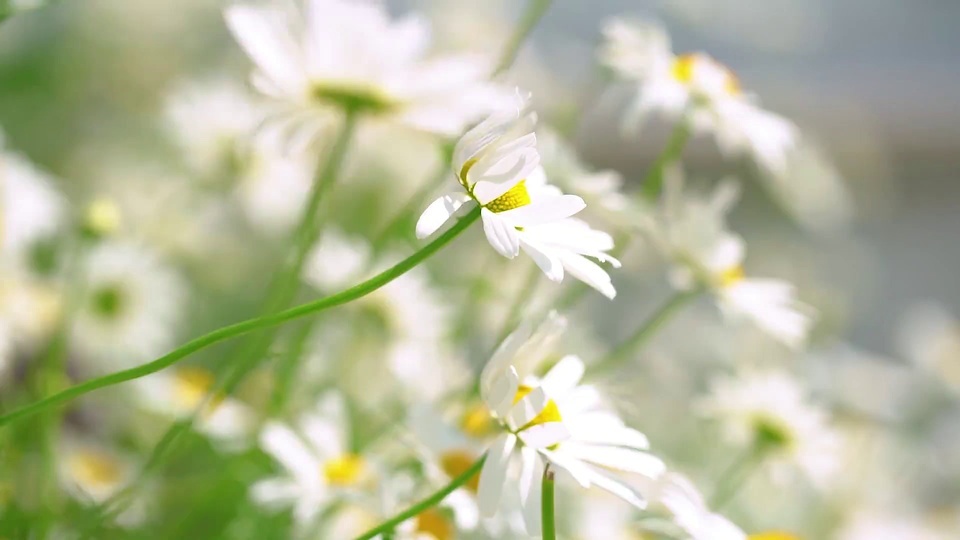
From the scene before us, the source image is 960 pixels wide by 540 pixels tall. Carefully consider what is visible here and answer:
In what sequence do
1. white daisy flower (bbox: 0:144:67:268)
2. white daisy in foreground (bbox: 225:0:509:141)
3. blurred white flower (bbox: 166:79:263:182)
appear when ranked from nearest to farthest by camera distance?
white daisy in foreground (bbox: 225:0:509:141), white daisy flower (bbox: 0:144:67:268), blurred white flower (bbox: 166:79:263:182)

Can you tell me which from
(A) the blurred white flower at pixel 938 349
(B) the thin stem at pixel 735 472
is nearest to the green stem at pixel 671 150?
(B) the thin stem at pixel 735 472

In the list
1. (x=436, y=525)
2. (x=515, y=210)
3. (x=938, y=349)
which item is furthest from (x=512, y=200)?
(x=938, y=349)

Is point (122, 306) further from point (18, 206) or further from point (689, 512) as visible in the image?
point (689, 512)

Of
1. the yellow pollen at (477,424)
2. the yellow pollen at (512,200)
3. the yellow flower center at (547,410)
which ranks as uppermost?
the yellow pollen at (477,424)

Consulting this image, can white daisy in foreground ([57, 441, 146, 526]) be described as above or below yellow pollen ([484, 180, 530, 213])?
above

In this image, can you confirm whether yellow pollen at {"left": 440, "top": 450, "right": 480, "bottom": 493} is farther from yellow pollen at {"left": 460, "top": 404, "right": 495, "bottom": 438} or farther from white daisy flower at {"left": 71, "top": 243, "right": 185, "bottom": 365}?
white daisy flower at {"left": 71, "top": 243, "right": 185, "bottom": 365}

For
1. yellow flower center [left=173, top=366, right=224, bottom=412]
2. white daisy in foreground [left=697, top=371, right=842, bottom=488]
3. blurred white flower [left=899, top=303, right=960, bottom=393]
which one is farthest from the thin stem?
blurred white flower [left=899, top=303, right=960, bottom=393]

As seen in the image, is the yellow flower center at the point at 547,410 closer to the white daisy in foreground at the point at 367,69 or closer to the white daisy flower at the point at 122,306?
the white daisy in foreground at the point at 367,69
